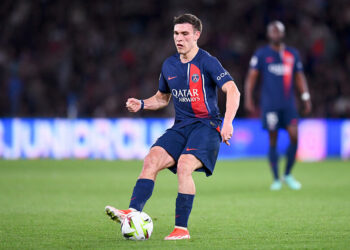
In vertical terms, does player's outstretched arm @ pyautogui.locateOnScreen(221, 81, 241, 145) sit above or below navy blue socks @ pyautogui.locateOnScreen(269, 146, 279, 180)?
above

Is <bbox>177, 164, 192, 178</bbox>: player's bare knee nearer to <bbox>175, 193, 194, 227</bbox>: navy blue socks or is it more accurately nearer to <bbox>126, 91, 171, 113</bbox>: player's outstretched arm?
<bbox>175, 193, 194, 227</bbox>: navy blue socks

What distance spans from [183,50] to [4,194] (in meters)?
4.27

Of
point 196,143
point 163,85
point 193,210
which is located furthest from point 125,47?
point 196,143

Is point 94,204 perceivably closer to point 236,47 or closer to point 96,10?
point 236,47

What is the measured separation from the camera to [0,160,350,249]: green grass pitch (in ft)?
17.1

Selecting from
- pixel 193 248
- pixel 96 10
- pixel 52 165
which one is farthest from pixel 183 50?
pixel 96 10

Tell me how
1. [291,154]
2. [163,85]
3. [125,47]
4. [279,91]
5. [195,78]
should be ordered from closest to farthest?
[195,78]
[163,85]
[291,154]
[279,91]
[125,47]

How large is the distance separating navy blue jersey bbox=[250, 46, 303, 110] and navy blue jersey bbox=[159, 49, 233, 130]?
4314 millimetres

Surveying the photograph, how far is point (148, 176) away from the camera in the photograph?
5.57 meters

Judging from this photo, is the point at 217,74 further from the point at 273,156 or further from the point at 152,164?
the point at 273,156

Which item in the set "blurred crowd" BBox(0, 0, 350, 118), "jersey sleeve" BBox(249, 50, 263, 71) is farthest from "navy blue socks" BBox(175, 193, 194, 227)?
"blurred crowd" BBox(0, 0, 350, 118)

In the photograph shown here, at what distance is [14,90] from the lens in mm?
17531

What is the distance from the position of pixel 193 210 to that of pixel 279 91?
3317mm

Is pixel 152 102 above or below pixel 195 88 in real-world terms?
below
